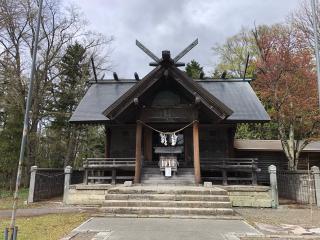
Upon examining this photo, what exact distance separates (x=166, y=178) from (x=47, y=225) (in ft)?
23.7

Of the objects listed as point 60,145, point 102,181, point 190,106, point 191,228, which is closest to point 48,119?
point 60,145

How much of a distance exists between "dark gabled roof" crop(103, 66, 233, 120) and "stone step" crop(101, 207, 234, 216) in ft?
16.1

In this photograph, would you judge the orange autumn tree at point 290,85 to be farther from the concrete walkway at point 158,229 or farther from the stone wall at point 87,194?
the concrete walkway at point 158,229

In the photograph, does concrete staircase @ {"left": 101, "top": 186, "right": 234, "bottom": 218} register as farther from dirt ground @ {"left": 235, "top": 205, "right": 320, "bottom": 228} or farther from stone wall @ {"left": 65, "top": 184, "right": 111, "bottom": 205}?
stone wall @ {"left": 65, "top": 184, "right": 111, "bottom": 205}

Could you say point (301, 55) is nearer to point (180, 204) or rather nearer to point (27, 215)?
point (180, 204)

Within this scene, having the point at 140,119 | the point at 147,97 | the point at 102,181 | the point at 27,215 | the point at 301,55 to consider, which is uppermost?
the point at 301,55

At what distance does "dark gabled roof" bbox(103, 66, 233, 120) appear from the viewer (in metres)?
14.7

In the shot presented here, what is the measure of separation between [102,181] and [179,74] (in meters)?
6.90

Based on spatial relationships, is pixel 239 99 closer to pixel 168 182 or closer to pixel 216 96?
pixel 216 96

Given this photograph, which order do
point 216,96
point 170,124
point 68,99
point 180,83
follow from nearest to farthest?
point 180,83 → point 170,124 → point 216,96 → point 68,99

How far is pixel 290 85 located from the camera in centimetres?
2145

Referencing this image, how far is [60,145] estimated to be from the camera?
104ft

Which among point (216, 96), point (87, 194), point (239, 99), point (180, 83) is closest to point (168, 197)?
point (87, 194)

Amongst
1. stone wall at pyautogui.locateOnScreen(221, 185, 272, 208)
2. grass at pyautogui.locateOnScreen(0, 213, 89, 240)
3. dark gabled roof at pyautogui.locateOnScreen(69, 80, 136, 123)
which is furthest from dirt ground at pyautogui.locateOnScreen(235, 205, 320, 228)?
dark gabled roof at pyautogui.locateOnScreen(69, 80, 136, 123)
